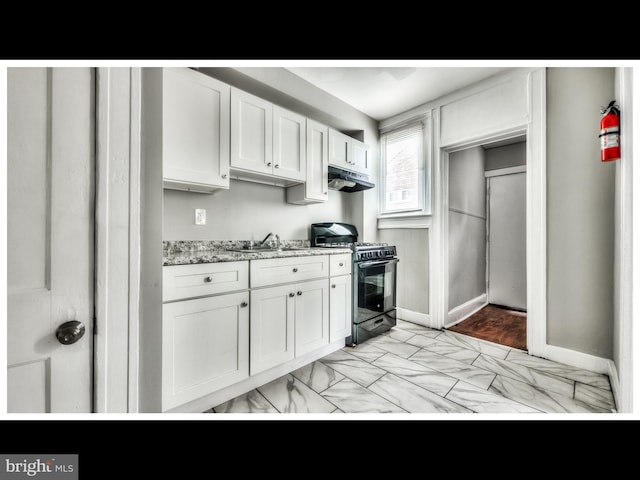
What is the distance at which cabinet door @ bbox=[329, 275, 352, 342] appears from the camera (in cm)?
209

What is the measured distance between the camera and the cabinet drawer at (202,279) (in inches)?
49.2

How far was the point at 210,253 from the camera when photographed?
72.9 inches

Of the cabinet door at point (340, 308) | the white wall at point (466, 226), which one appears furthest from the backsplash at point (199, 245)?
the white wall at point (466, 226)

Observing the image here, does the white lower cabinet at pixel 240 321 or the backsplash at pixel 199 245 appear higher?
the backsplash at pixel 199 245

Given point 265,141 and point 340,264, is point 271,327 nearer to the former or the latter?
point 340,264

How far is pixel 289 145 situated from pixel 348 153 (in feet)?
2.64

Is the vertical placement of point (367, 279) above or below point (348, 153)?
below

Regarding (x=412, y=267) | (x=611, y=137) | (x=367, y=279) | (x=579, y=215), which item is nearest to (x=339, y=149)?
(x=367, y=279)

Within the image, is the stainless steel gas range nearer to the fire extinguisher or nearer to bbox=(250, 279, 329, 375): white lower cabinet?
bbox=(250, 279, 329, 375): white lower cabinet

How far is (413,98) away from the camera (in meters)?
2.67

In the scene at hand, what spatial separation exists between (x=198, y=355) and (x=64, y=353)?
2.67ft

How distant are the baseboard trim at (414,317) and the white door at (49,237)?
2844 mm

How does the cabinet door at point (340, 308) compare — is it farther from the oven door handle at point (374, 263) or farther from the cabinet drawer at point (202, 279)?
the cabinet drawer at point (202, 279)
